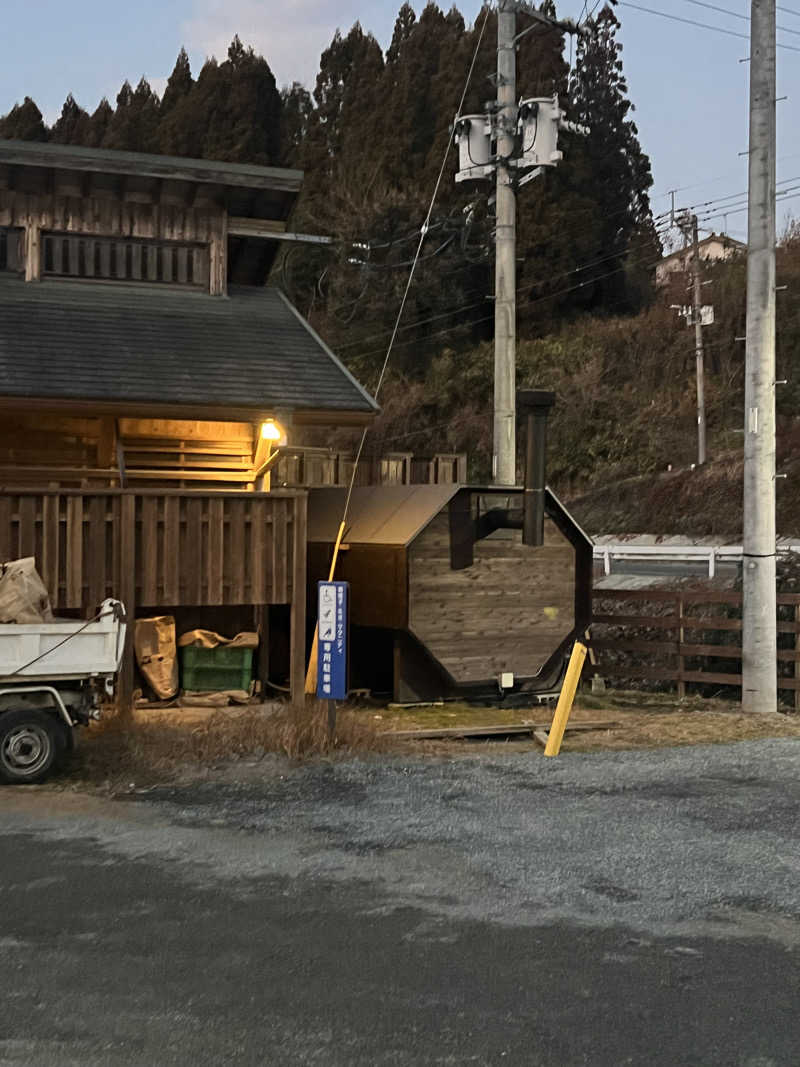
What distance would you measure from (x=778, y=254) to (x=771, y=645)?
34893 millimetres

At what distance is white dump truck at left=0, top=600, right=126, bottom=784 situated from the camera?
9695mm

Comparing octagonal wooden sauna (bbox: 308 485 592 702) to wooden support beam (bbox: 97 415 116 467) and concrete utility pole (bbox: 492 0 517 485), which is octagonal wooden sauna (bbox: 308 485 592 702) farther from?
wooden support beam (bbox: 97 415 116 467)

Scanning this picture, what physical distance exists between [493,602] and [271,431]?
11.4 ft

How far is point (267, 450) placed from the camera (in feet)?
54.2

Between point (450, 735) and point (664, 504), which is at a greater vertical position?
point (664, 504)

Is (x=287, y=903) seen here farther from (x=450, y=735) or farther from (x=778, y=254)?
(x=778, y=254)

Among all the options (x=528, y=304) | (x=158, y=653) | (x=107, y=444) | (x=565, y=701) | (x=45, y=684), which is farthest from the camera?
(x=528, y=304)

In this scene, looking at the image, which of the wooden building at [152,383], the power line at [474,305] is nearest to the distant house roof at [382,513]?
the wooden building at [152,383]

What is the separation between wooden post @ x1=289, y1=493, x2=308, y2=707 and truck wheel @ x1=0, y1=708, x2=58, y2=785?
13.5 ft

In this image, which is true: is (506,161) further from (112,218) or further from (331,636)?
(331,636)

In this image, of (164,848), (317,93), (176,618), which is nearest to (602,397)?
(317,93)

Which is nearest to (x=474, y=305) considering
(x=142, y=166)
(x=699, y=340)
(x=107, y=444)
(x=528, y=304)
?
(x=528, y=304)

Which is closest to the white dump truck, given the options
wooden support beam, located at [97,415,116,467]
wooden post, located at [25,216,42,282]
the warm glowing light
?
the warm glowing light

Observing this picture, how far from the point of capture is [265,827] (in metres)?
8.45
